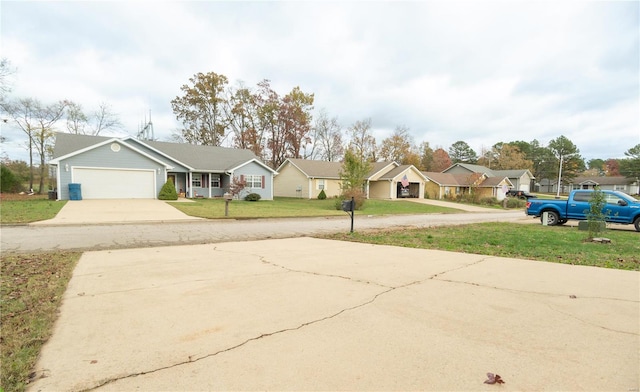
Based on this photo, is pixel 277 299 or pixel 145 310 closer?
pixel 145 310

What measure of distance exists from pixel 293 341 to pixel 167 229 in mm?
9928

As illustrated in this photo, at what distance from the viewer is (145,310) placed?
3.89 metres

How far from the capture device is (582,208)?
567 inches

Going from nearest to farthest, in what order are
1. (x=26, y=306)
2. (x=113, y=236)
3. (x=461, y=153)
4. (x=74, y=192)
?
1. (x=26, y=306)
2. (x=113, y=236)
3. (x=74, y=192)
4. (x=461, y=153)

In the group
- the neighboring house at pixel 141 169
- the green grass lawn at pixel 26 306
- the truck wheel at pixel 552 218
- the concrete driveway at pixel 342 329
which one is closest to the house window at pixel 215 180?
Result: the neighboring house at pixel 141 169

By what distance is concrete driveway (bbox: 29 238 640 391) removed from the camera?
253 centimetres

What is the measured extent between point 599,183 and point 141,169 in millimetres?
92263

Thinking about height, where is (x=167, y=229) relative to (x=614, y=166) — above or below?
below

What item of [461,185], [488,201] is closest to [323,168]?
[488,201]

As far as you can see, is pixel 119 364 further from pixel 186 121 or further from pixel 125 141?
pixel 186 121

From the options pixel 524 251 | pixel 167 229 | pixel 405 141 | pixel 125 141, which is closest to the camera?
pixel 524 251

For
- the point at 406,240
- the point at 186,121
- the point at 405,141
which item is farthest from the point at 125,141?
the point at 405,141

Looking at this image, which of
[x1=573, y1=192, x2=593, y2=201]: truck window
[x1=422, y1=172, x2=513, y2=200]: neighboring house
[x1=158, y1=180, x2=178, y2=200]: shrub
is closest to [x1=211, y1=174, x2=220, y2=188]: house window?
[x1=158, y1=180, x2=178, y2=200]: shrub

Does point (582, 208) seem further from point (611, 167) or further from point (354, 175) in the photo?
point (611, 167)
